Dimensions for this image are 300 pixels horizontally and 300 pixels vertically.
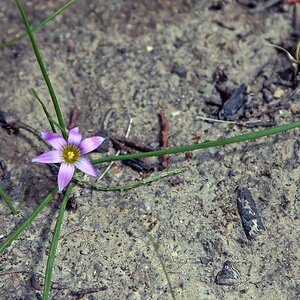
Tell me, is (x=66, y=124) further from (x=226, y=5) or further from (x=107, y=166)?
(x=226, y=5)

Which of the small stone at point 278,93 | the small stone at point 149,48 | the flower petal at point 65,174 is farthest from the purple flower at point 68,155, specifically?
the small stone at point 278,93

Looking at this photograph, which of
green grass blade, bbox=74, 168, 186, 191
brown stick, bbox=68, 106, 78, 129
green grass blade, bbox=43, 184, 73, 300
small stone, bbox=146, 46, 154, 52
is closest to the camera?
green grass blade, bbox=43, 184, 73, 300

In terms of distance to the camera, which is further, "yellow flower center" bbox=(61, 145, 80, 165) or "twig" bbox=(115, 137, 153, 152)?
"twig" bbox=(115, 137, 153, 152)

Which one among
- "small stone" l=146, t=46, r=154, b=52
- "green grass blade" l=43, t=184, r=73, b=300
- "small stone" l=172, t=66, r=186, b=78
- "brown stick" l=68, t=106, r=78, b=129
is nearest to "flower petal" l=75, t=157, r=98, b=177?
"green grass blade" l=43, t=184, r=73, b=300

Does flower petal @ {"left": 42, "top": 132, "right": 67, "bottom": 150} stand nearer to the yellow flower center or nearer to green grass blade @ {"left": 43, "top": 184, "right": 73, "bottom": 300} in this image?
the yellow flower center

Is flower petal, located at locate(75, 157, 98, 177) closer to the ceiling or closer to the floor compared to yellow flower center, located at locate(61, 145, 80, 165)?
closer to the floor

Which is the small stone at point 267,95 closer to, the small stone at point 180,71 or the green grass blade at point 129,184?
the small stone at point 180,71

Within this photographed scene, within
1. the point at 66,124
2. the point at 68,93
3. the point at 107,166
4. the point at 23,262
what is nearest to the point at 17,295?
the point at 23,262
